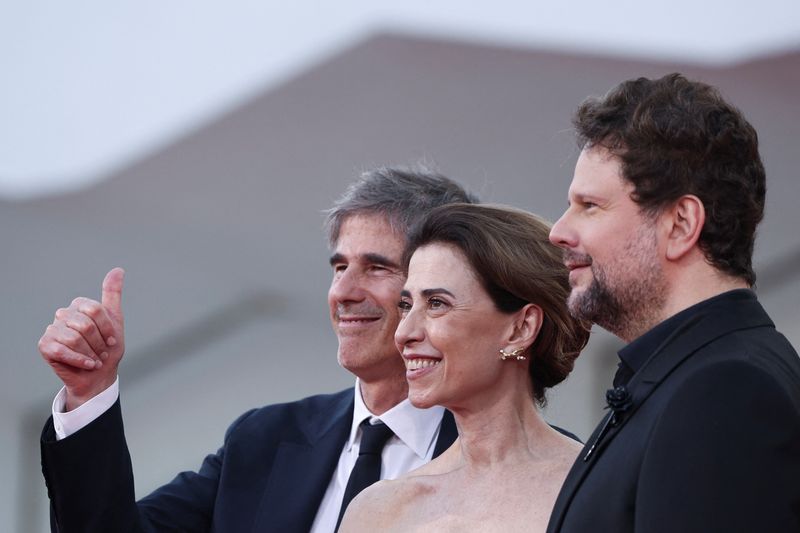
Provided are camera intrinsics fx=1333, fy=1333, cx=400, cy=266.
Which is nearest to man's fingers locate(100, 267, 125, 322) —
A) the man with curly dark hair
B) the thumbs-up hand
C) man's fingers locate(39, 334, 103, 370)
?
the thumbs-up hand

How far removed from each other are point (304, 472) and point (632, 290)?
109 centimetres

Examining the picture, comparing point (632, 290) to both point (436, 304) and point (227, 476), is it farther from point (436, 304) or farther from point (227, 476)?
point (227, 476)

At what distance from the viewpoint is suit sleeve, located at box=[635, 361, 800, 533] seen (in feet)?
5.08

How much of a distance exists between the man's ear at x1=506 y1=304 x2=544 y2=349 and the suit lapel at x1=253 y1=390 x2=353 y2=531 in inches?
20.0

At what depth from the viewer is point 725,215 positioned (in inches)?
72.4

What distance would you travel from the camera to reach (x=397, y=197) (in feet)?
9.37

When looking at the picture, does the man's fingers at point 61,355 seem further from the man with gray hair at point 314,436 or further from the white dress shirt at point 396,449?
the white dress shirt at point 396,449

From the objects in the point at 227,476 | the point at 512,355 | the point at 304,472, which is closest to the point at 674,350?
the point at 512,355

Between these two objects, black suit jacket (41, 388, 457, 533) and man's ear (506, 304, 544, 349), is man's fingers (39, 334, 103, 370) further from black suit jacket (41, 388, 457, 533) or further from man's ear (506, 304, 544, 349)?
man's ear (506, 304, 544, 349)

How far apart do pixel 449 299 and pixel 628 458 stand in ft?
2.49

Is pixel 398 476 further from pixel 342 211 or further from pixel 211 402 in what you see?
pixel 211 402

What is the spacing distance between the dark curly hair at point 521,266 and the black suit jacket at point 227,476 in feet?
0.99

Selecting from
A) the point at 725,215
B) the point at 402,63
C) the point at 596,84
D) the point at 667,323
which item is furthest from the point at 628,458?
the point at 402,63

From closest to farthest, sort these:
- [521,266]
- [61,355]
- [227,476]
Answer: [61,355] → [521,266] → [227,476]
